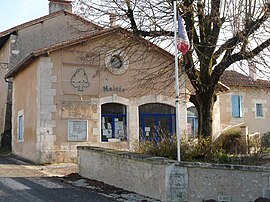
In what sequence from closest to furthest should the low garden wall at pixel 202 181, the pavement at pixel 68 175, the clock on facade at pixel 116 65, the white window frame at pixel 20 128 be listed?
the low garden wall at pixel 202 181
the pavement at pixel 68 175
the clock on facade at pixel 116 65
the white window frame at pixel 20 128

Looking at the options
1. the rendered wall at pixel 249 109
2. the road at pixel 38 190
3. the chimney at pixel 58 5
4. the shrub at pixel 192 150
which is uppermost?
the chimney at pixel 58 5

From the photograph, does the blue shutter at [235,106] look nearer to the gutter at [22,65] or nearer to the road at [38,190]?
the gutter at [22,65]

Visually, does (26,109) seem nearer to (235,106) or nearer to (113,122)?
(113,122)

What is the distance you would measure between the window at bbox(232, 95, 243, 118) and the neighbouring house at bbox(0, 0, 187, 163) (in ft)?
20.4

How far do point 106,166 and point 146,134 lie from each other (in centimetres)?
861

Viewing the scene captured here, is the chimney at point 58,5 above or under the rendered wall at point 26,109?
above

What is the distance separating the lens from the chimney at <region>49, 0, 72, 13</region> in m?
27.6

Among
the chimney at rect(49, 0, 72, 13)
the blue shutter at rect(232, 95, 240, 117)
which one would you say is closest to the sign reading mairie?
the blue shutter at rect(232, 95, 240, 117)

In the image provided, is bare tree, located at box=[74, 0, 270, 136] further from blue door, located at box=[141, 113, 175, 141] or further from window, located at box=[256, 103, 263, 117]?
window, located at box=[256, 103, 263, 117]

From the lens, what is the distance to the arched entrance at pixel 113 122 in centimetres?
2009

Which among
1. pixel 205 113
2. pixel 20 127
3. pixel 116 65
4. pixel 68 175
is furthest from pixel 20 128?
pixel 205 113

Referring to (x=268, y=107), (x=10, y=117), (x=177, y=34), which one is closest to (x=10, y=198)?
(x=177, y=34)

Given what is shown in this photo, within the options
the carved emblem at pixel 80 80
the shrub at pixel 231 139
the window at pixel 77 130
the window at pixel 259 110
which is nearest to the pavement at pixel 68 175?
the window at pixel 77 130

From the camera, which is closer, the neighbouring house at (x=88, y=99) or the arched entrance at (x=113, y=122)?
the neighbouring house at (x=88, y=99)
